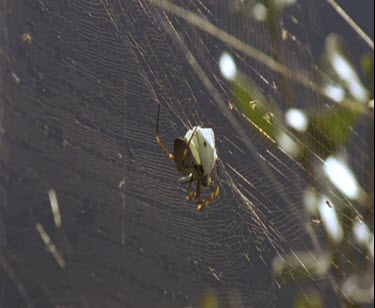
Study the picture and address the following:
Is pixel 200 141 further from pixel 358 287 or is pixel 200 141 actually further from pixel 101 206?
pixel 358 287

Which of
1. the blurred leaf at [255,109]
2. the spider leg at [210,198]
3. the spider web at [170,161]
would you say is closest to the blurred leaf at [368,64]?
the spider web at [170,161]

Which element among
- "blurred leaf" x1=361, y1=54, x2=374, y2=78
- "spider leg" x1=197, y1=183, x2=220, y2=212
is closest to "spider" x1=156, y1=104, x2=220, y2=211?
"spider leg" x1=197, y1=183, x2=220, y2=212

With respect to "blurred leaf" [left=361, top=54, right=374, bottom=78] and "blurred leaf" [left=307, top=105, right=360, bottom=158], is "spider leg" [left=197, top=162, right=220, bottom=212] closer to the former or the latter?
"blurred leaf" [left=307, top=105, right=360, bottom=158]

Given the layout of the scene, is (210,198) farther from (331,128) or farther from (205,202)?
(331,128)

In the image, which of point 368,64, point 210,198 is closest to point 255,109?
point 210,198

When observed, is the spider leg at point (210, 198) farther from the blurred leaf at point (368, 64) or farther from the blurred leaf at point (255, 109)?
the blurred leaf at point (368, 64)
